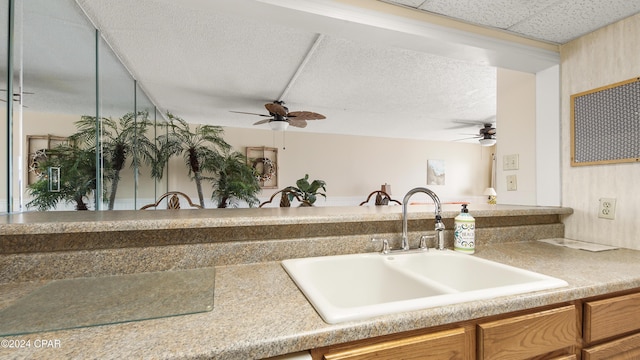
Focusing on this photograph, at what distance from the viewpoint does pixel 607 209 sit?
54.6 inches

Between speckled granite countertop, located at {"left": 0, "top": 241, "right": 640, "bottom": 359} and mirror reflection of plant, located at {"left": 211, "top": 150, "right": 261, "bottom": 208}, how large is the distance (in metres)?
3.43

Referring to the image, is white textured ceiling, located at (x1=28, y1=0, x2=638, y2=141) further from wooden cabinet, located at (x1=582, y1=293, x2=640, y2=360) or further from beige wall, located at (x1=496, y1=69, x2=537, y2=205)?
wooden cabinet, located at (x1=582, y1=293, x2=640, y2=360)

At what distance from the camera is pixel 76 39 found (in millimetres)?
1871

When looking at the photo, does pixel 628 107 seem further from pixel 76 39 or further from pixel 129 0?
pixel 76 39

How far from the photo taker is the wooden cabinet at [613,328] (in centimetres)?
83

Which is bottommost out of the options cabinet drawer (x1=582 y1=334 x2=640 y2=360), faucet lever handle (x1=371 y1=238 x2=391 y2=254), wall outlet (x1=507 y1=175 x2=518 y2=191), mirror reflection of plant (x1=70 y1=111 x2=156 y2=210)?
cabinet drawer (x1=582 y1=334 x2=640 y2=360)

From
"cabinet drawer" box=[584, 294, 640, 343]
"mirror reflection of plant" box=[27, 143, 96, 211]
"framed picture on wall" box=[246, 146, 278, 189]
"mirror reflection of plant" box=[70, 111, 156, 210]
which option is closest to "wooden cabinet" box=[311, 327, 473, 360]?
"cabinet drawer" box=[584, 294, 640, 343]

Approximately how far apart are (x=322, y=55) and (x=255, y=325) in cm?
210

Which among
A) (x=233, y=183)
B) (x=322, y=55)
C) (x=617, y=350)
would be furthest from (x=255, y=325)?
(x=233, y=183)

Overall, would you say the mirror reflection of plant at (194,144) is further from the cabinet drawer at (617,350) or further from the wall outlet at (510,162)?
the cabinet drawer at (617,350)

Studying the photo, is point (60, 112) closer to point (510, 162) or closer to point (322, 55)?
point (322, 55)

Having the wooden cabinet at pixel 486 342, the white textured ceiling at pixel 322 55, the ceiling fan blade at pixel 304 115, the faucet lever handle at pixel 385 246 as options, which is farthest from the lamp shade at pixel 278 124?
the wooden cabinet at pixel 486 342

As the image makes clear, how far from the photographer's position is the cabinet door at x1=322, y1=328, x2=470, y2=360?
0.60 metres

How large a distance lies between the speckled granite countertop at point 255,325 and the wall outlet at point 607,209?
579mm
